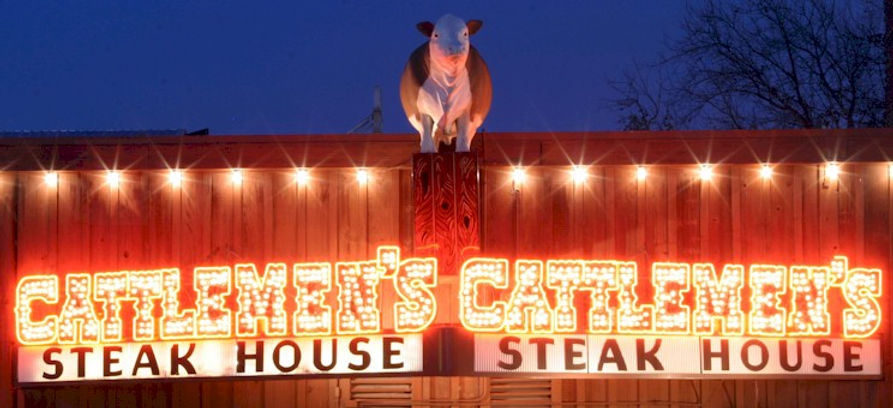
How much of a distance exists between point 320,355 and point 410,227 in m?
1.85

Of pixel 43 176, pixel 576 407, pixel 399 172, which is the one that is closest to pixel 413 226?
pixel 399 172

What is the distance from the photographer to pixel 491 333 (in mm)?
12047

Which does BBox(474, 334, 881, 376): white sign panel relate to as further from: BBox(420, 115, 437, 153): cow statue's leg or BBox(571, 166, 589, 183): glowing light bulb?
BBox(420, 115, 437, 153): cow statue's leg

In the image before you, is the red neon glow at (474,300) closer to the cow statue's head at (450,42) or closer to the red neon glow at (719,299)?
the red neon glow at (719,299)

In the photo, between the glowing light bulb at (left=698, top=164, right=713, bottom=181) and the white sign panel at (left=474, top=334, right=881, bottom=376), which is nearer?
the white sign panel at (left=474, top=334, right=881, bottom=376)

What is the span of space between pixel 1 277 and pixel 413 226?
15.0 feet

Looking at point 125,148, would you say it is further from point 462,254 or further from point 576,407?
point 576,407

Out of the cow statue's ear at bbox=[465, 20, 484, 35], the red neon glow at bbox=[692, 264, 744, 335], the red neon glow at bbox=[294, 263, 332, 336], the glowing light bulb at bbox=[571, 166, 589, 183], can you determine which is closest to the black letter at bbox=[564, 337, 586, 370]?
the red neon glow at bbox=[692, 264, 744, 335]

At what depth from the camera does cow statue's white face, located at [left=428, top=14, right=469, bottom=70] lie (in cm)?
1213

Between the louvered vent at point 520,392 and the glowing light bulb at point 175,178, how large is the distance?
13.5 feet

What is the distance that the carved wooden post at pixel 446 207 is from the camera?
12281 millimetres

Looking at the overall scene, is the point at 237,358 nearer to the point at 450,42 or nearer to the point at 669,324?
the point at 450,42

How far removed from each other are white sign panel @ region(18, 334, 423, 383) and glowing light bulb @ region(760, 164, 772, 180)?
4237 mm

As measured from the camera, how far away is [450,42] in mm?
12125
